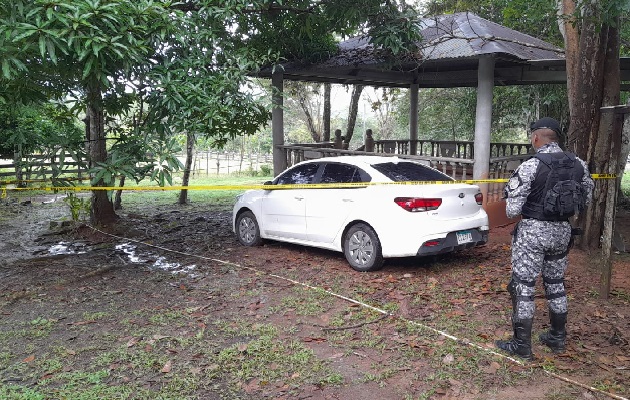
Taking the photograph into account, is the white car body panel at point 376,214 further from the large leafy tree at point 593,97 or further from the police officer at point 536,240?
the police officer at point 536,240

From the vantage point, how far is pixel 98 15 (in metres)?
5.21

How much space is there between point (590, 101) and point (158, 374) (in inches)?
262

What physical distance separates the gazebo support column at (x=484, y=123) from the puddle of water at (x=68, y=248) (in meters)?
6.96

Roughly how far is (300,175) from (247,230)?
1420 mm

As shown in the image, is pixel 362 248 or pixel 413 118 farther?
pixel 413 118

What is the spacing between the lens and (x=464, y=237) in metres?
6.36

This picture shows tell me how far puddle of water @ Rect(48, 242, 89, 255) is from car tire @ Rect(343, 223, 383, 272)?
15.0 feet

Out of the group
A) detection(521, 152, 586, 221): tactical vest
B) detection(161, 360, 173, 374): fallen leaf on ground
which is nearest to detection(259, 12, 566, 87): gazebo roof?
detection(521, 152, 586, 221): tactical vest

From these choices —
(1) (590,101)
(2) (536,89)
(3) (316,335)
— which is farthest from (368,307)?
(2) (536,89)

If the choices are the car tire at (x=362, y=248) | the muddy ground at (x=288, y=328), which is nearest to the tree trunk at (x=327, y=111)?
the muddy ground at (x=288, y=328)

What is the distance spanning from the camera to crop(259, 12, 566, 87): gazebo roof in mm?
8703

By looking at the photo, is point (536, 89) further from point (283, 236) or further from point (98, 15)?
point (98, 15)

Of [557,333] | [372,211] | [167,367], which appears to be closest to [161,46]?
[372,211]

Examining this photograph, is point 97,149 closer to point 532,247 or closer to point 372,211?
point 372,211
